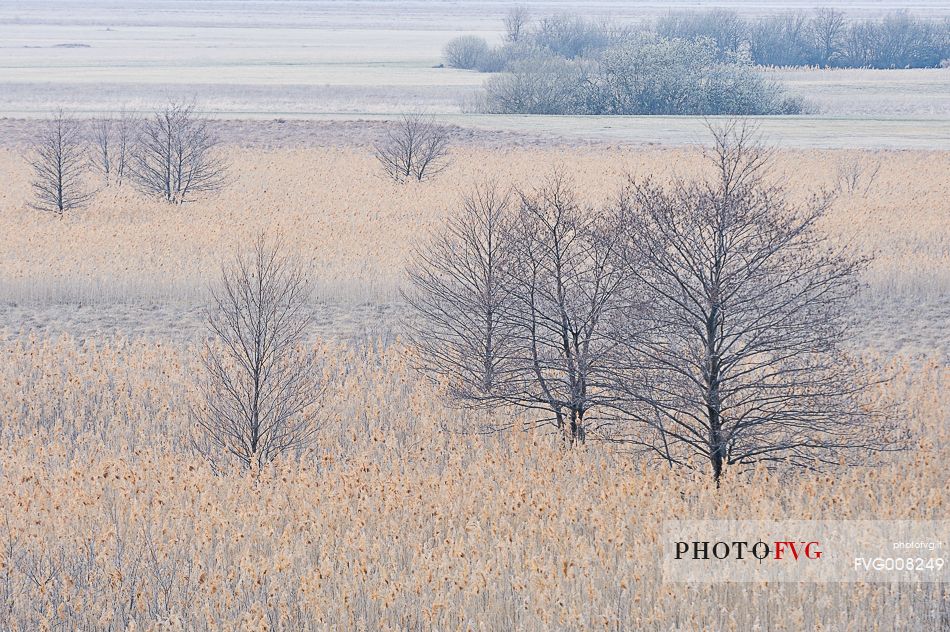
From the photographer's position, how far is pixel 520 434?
13.3 meters

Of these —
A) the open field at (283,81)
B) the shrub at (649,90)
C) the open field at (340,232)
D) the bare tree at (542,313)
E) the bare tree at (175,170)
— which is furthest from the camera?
the open field at (283,81)

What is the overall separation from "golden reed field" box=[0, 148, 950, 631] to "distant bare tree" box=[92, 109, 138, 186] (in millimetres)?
22302

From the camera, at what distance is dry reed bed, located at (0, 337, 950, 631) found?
8.36 m

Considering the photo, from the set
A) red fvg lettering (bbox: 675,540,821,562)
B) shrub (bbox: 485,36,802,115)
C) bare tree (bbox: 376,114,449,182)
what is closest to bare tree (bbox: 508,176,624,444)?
red fvg lettering (bbox: 675,540,821,562)

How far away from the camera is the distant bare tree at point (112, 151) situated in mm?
41006

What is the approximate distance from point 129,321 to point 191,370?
505 cm

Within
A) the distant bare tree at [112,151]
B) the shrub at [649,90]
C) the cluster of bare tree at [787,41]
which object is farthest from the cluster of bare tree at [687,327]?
the cluster of bare tree at [787,41]

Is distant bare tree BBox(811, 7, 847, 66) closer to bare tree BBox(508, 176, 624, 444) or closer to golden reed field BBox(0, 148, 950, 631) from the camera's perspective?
golden reed field BBox(0, 148, 950, 631)

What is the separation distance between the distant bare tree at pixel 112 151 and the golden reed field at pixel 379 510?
22302 mm

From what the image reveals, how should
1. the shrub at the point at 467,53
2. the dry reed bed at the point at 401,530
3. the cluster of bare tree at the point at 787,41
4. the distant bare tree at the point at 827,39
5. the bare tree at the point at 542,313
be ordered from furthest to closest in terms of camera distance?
the shrub at the point at 467,53, the distant bare tree at the point at 827,39, the cluster of bare tree at the point at 787,41, the bare tree at the point at 542,313, the dry reed bed at the point at 401,530

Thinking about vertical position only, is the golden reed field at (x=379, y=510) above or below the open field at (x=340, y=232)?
below

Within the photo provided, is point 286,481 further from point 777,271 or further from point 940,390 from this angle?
point 940,390

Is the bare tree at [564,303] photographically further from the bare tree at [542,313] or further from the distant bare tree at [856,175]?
the distant bare tree at [856,175]

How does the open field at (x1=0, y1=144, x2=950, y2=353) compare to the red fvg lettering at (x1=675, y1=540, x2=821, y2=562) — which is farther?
the open field at (x1=0, y1=144, x2=950, y2=353)
